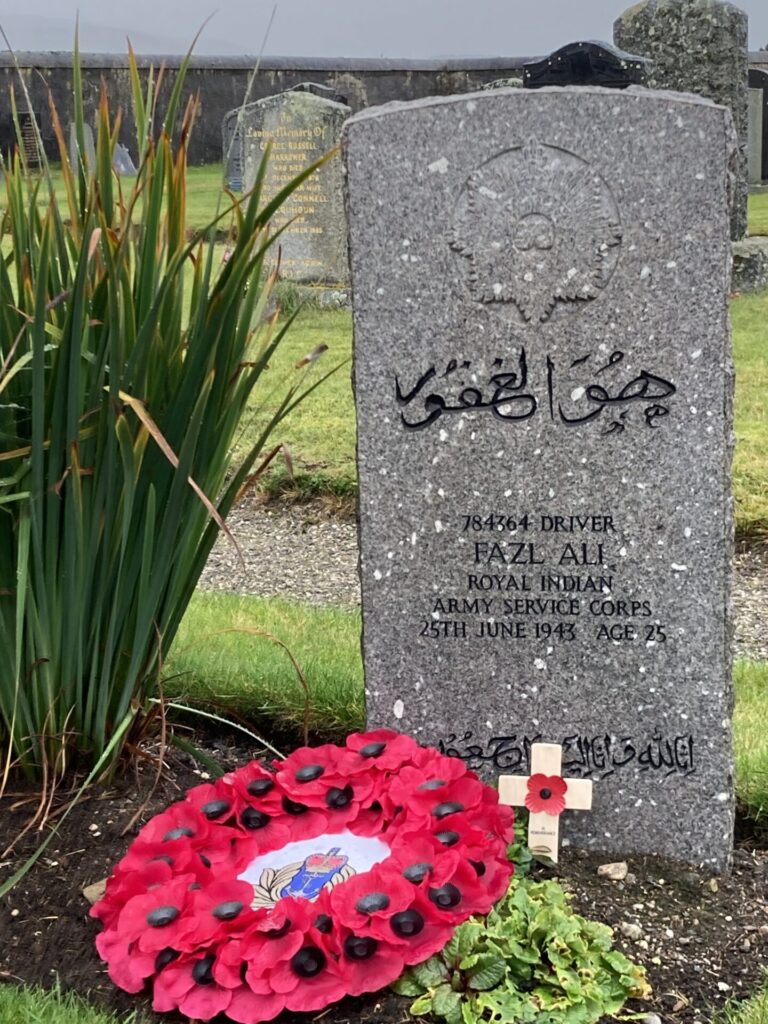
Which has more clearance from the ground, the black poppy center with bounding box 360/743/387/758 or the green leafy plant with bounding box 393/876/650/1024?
the black poppy center with bounding box 360/743/387/758

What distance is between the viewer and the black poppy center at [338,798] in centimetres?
238

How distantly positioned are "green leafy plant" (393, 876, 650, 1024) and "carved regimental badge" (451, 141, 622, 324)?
1146 millimetres

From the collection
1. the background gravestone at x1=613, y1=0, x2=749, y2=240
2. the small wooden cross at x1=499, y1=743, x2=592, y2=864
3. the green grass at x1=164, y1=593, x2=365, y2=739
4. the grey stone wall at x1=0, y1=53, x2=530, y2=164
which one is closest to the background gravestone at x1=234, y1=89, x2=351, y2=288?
the background gravestone at x1=613, y1=0, x2=749, y2=240

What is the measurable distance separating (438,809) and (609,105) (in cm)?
137

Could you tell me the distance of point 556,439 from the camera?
2.49m

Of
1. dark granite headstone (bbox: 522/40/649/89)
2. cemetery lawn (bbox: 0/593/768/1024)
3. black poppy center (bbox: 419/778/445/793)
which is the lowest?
cemetery lawn (bbox: 0/593/768/1024)

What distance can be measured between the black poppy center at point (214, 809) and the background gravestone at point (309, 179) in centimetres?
848

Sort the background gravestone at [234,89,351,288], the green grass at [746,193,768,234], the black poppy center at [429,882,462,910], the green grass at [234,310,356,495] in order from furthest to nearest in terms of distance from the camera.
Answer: the green grass at [746,193,768,234], the background gravestone at [234,89,351,288], the green grass at [234,310,356,495], the black poppy center at [429,882,462,910]

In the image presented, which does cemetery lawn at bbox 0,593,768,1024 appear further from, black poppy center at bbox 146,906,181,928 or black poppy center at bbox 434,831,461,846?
black poppy center at bbox 434,831,461,846

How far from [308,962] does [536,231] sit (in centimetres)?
141

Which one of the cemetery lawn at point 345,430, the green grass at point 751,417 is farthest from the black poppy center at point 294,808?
the green grass at point 751,417

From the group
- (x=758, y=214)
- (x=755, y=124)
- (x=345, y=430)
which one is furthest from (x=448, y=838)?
(x=755, y=124)

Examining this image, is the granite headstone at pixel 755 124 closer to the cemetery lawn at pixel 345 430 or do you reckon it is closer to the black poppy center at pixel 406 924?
the cemetery lawn at pixel 345 430

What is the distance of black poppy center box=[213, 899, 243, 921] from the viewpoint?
6.77ft
